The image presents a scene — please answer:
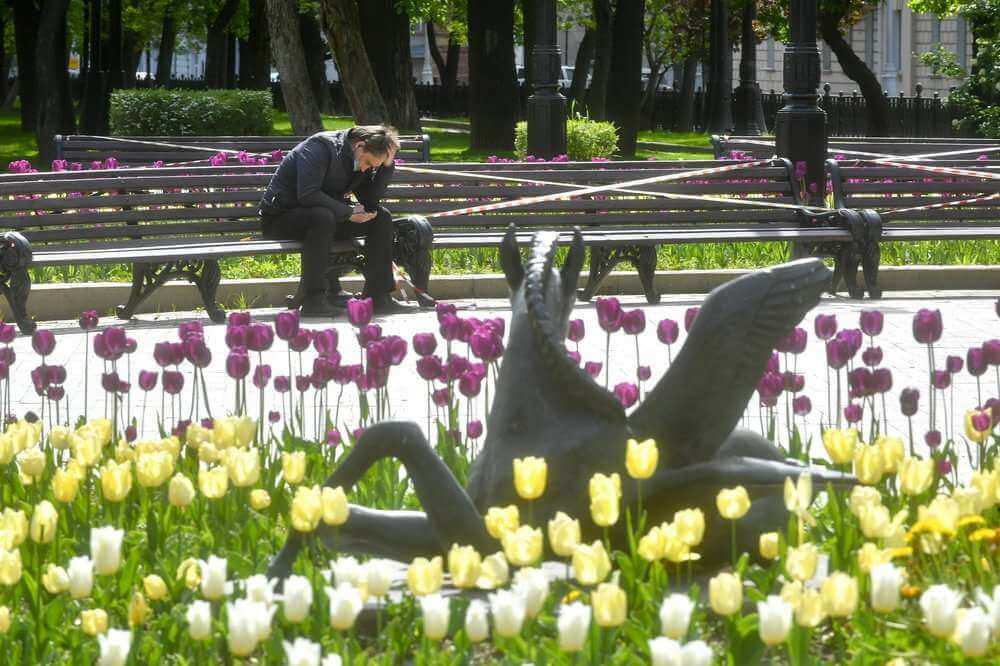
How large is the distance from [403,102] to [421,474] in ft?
98.6

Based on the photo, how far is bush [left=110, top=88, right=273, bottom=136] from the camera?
102 ft

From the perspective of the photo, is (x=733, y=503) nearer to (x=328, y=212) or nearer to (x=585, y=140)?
(x=328, y=212)

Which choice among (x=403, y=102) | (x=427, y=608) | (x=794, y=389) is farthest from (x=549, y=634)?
(x=403, y=102)

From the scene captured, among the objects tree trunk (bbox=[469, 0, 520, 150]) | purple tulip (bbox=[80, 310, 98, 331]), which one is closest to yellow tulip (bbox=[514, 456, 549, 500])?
purple tulip (bbox=[80, 310, 98, 331])

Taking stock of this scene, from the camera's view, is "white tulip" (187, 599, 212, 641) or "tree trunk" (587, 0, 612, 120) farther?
"tree trunk" (587, 0, 612, 120)

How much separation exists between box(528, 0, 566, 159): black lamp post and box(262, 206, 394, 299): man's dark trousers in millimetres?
6298

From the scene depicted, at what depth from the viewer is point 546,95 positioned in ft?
60.7

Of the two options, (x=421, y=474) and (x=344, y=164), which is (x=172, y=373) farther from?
(x=344, y=164)

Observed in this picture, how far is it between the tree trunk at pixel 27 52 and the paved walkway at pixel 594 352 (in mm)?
27438

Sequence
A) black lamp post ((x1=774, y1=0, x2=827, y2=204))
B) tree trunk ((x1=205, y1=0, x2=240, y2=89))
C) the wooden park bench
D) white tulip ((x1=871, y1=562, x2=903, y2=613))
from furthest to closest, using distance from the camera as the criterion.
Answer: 1. tree trunk ((x1=205, y1=0, x2=240, y2=89))
2. black lamp post ((x1=774, y1=0, x2=827, y2=204))
3. the wooden park bench
4. white tulip ((x1=871, y1=562, x2=903, y2=613))

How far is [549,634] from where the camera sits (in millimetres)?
3982

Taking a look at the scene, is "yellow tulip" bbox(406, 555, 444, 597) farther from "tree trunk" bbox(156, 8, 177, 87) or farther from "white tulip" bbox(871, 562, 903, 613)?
"tree trunk" bbox(156, 8, 177, 87)

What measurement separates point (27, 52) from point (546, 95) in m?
24.0

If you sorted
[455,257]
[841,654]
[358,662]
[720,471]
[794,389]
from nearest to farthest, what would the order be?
[358,662], [841,654], [720,471], [794,389], [455,257]
